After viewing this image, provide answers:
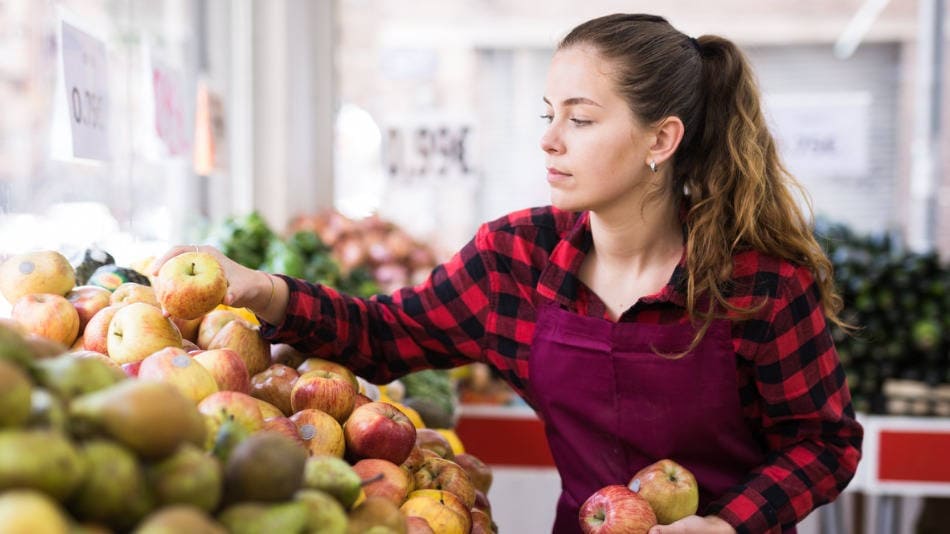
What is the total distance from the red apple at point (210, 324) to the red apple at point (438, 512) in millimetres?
537

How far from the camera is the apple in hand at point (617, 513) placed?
1.63m

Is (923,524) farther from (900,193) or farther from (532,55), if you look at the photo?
(532,55)

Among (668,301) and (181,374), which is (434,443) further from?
(181,374)

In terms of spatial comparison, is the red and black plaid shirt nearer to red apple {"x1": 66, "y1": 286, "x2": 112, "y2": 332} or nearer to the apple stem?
red apple {"x1": 66, "y1": 286, "x2": 112, "y2": 332}

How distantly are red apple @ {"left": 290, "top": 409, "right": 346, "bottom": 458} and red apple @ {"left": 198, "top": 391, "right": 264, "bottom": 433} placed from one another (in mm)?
163

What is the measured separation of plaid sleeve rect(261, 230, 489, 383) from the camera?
206 centimetres

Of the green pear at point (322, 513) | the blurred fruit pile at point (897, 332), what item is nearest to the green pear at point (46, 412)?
the green pear at point (322, 513)

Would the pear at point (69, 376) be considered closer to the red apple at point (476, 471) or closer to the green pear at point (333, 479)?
the green pear at point (333, 479)

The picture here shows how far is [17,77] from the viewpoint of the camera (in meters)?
2.13

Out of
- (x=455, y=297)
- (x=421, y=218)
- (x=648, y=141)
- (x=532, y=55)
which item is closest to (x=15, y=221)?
(x=455, y=297)

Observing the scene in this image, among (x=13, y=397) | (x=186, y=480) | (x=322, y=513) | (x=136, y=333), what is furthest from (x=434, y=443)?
(x=13, y=397)

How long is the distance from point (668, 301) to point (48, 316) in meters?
1.17

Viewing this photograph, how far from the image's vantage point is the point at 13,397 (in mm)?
895

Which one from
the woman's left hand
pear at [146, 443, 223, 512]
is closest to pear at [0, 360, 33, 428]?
pear at [146, 443, 223, 512]
